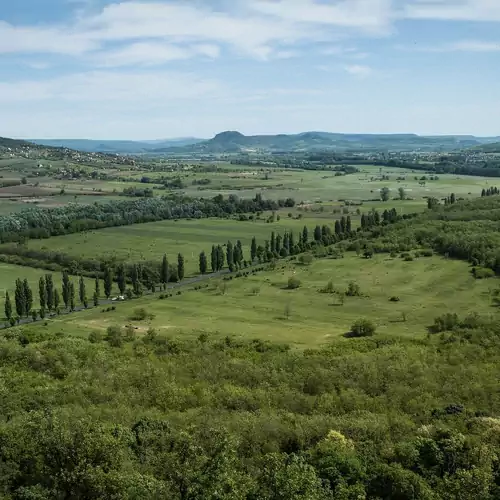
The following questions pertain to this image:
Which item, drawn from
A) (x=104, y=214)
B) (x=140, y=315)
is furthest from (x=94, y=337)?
(x=104, y=214)

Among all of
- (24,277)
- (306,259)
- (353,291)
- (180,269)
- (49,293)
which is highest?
(306,259)

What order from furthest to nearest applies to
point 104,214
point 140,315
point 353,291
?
point 104,214, point 353,291, point 140,315

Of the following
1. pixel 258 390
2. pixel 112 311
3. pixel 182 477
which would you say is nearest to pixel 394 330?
pixel 258 390

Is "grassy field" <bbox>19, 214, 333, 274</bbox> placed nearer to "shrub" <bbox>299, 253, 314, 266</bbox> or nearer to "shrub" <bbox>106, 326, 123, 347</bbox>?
"shrub" <bbox>299, 253, 314, 266</bbox>

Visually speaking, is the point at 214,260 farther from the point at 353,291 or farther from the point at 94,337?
the point at 94,337

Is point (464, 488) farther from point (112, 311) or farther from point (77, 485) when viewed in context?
point (112, 311)

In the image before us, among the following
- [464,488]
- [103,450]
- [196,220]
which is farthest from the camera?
[196,220]

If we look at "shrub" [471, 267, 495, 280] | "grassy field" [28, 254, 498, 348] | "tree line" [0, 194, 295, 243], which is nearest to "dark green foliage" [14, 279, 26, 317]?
"grassy field" [28, 254, 498, 348]
